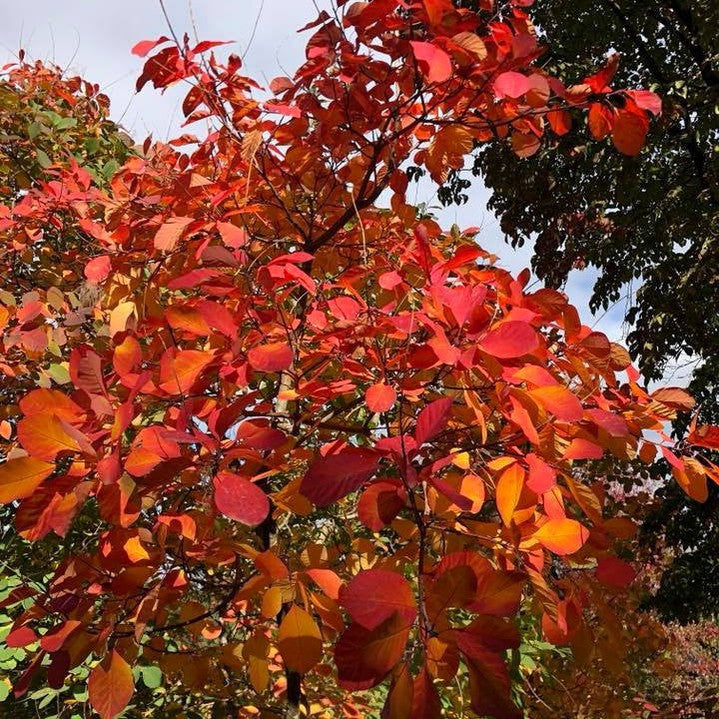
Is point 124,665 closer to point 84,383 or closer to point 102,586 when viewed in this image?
point 102,586

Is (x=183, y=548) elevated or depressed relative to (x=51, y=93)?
depressed

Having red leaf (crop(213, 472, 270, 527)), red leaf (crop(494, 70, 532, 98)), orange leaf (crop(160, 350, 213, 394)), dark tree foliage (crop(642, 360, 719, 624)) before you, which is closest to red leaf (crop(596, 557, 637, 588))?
red leaf (crop(213, 472, 270, 527))

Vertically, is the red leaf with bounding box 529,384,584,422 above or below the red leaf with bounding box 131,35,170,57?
below

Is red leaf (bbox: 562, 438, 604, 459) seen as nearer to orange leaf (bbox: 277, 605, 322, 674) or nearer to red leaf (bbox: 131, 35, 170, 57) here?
orange leaf (bbox: 277, 605, 322, 674)


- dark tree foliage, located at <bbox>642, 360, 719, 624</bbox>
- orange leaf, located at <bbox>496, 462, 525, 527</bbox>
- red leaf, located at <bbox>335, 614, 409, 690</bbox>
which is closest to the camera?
red leaf, located at <bbox>335, 614, 409, 690</bbox>

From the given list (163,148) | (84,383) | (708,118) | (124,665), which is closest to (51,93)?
(163,148)

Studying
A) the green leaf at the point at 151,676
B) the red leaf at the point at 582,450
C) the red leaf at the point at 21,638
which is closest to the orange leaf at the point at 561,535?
the red leaf at the point at 582,450

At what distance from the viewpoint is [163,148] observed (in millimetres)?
2551

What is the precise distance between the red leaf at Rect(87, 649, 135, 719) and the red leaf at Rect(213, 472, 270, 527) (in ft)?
1.12

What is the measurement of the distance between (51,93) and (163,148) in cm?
194

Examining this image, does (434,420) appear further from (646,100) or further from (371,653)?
(646,100)

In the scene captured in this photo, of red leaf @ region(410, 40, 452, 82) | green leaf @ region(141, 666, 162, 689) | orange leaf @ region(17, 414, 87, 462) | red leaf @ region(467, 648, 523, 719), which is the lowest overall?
green leaf @ region(141, 666, 162, 689)

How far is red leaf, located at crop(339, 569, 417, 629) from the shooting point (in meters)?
0.62

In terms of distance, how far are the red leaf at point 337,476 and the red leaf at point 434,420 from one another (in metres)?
0.07
